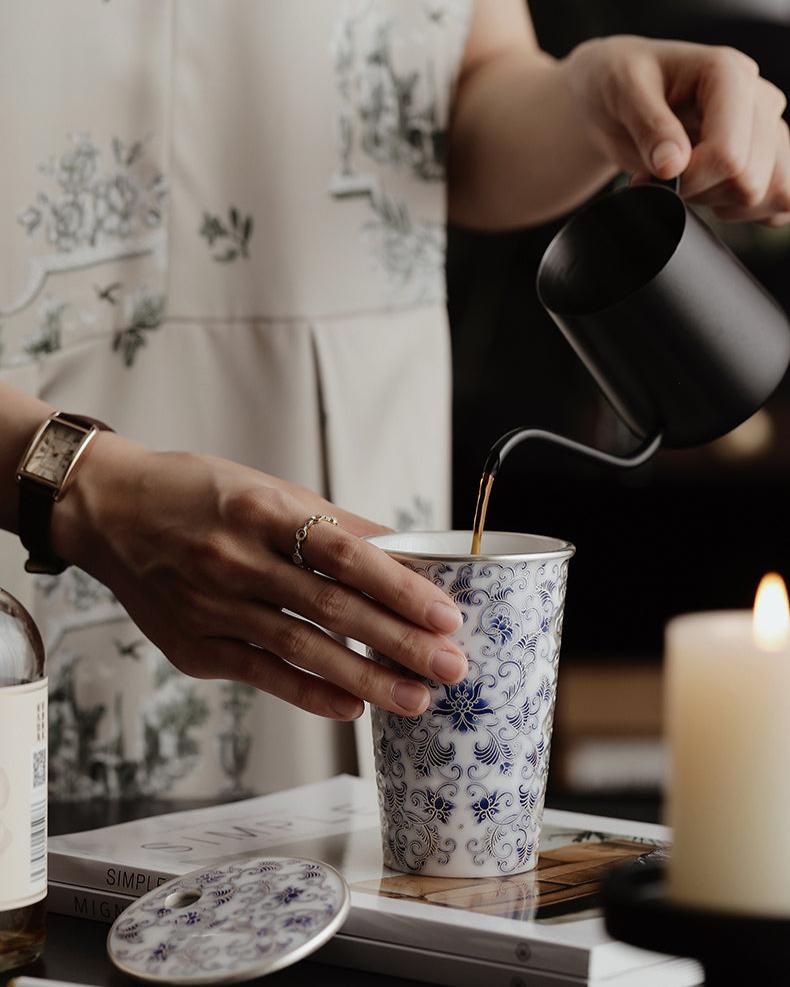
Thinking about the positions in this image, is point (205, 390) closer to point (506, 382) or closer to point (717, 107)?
point (717, 107)

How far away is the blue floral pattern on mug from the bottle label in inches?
6.9

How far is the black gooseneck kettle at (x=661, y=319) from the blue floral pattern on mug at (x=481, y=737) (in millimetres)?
98

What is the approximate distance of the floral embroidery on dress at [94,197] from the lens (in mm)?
1061

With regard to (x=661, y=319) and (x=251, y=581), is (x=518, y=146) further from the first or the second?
(x=251, y=581)

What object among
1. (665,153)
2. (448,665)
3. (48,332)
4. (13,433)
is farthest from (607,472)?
(448,665)

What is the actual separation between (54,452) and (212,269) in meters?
0.42

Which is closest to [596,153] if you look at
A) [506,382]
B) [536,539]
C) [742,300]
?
[742,300]

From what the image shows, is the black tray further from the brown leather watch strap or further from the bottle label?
the brown leather watch strap

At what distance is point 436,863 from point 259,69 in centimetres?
74

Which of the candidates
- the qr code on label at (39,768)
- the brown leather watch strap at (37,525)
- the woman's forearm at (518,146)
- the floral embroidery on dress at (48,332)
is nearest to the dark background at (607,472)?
the woman's forearm at (518,146)

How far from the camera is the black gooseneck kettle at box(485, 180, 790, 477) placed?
742 millimetres

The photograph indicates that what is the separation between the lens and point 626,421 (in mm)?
816

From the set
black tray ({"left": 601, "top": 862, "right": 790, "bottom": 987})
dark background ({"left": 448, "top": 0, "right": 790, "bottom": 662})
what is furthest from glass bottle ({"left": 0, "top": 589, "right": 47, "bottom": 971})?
dark background ({"left": 448, "top": 0, "right": 790, "bottom": 662})

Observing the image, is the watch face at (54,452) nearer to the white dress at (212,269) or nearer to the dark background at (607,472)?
the white dress at (212,269)
